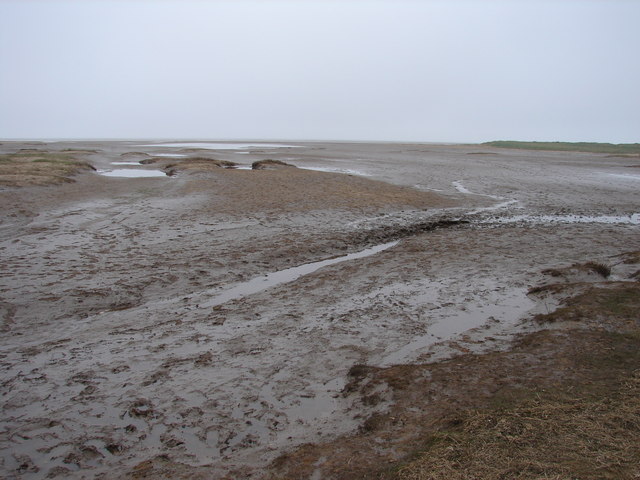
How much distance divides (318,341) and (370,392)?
5.39ft

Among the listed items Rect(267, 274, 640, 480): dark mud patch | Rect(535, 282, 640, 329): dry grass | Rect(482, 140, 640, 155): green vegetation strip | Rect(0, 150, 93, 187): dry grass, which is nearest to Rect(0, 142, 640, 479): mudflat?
Rect(267, 274, 640, 480): dark mud patch

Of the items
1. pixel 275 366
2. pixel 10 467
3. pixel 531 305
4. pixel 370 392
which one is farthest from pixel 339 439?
pixel 531 305

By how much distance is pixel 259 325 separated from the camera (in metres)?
7.04

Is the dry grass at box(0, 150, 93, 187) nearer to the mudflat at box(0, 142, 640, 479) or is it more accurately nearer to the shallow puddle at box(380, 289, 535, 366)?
the mudflat at box(0, 142, 640, 479)

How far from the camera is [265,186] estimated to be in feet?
68.7

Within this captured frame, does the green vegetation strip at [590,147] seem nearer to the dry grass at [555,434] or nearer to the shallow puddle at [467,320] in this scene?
the shallow puddle at [467,320]

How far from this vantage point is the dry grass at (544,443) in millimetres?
3361

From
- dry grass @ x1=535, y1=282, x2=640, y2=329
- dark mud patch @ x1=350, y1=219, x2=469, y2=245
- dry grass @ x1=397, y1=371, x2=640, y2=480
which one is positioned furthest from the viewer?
dark mud patch @ x1=350, y1=219, x2=469, y2=245

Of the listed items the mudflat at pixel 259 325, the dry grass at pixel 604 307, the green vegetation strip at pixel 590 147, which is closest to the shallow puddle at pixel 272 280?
the mudflat at pixel 259 325

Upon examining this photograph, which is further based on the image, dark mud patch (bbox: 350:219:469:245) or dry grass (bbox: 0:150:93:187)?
dry grass (bbox: 0:150:93:187)

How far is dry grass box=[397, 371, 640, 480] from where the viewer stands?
3361mm

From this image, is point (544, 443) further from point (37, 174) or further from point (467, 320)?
point (37, 174)

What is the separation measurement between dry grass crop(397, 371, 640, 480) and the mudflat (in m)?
0.34

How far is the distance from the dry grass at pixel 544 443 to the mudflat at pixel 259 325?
342 mm
